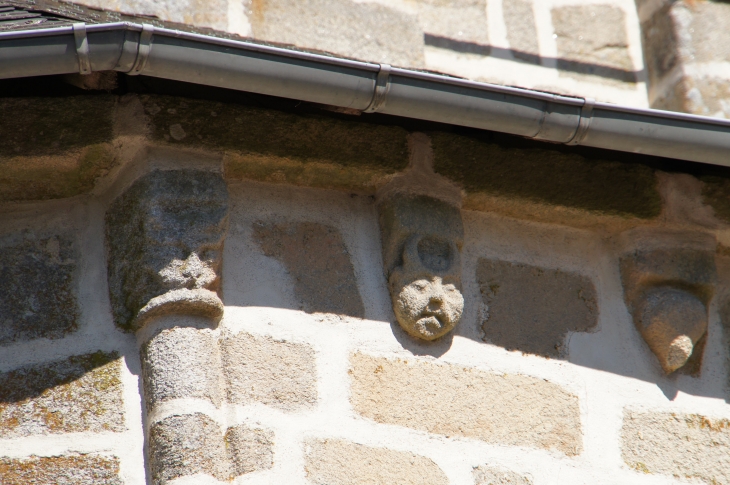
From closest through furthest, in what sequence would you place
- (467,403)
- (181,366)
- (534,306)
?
(181,366), (467,403), (534,306)

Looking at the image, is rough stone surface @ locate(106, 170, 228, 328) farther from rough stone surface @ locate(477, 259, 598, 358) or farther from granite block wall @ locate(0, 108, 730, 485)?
rough stone surface @ locate(477, 259, 598, 358)

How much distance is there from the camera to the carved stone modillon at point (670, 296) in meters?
2.62

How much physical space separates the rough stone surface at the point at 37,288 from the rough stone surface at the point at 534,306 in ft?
3.35

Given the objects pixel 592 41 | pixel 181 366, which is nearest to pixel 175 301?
pixel 181 366

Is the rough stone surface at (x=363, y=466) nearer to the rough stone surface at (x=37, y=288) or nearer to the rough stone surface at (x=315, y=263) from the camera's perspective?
the rough stone surface at (x=315, y=263)

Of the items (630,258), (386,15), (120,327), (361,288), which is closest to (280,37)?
(386,15)

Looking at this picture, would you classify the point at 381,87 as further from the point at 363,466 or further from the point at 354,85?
the point at 363,466

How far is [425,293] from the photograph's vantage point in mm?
2432

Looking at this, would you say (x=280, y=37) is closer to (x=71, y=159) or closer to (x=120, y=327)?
(x=71, y=159)

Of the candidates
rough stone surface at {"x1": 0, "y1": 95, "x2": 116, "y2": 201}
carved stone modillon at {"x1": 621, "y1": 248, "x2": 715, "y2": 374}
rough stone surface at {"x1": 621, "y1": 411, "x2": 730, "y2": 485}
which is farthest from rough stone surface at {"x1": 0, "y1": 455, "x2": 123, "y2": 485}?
carved stone modillon at {"x1": 621, "y1": 248, "x2": 715, "y2": 374}

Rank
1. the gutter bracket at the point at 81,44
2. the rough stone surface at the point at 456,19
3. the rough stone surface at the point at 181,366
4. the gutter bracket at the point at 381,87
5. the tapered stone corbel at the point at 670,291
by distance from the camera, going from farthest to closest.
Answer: the rough stone surface at the point at 456,19
the tapered stone corbel at the point at 670,291
the gutter bracket at the point at 381,87
the rough stone surface at the point at 181,366
the gutter bracket at the point at 81,44

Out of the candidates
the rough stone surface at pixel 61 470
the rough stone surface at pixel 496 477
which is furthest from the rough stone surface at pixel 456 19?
the rough stone surface at pixel 61 470

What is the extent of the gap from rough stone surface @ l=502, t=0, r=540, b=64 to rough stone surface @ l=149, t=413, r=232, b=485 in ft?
5.27

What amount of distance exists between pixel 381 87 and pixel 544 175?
66 cm
